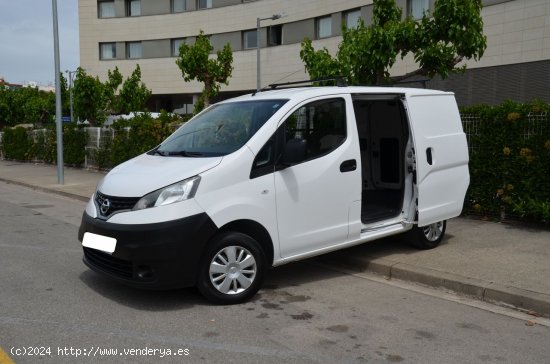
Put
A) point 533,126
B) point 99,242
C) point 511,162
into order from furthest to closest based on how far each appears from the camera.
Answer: point 511,162 → point 533,126 → point 99,242

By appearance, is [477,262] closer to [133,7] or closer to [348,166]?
[348,166]

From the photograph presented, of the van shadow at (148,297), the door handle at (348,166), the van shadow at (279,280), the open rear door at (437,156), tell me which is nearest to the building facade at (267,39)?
the open rear door at (437,156)

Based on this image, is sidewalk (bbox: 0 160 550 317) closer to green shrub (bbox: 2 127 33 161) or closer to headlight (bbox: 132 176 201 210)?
headlight (bbox: 132 176 201 210)

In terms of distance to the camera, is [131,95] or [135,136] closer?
[135,136]

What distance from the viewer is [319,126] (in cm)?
544

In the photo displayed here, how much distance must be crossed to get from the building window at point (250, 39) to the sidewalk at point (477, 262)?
100 feet

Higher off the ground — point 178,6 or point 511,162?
point 178,6

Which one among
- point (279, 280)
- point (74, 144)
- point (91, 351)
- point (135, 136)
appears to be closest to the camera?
point (91, 351)

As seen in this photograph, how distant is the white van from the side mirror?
0.01m

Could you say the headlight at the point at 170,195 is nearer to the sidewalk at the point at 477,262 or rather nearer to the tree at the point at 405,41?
the sidewalk at the point at 477,262

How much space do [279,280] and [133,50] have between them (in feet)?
129

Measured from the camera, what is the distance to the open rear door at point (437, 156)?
616 cm

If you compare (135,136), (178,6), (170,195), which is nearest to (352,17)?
(178,6)

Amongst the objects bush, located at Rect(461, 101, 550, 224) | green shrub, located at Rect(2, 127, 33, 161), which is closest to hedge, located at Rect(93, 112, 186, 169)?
green shrub, located at Rect(2, 127, 33, 161)
